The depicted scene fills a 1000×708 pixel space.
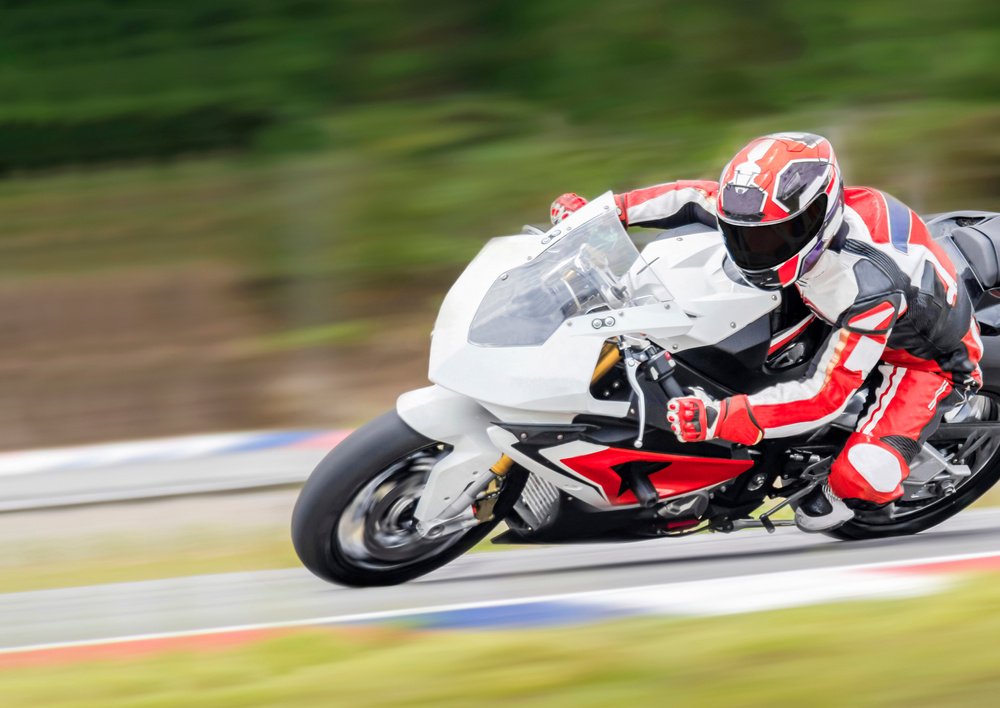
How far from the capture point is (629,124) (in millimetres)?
10023

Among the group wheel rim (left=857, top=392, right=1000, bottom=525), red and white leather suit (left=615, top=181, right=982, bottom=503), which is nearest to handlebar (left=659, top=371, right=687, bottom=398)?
red and white leather suit (left=615, top=181, right=982, bottom=503)

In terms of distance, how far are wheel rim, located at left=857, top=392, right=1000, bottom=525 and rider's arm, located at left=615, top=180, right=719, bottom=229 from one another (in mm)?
1092

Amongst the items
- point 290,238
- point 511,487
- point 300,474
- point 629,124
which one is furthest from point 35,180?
point 511,487

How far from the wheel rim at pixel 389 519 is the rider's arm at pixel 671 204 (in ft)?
3.45

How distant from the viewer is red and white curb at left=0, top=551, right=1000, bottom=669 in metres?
3.46

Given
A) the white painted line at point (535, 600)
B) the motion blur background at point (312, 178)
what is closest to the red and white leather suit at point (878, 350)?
the white painted line at point (535, 600)

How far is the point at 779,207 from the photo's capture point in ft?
11.1

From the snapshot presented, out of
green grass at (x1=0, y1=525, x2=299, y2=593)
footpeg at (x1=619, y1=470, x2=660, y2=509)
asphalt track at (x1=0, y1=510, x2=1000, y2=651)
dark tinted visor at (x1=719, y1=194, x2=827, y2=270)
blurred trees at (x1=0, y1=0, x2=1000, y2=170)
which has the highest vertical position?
blurred trees at (x1=0, y1=0, x2=1000, y2=170)

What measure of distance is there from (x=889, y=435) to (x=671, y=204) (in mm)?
1060

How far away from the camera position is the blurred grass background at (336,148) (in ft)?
25.7

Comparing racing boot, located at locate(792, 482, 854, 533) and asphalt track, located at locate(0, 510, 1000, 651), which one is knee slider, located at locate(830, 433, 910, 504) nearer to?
racing boot, located at locate(792, 482, 854, 533)

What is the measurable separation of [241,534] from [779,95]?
22.2 ft

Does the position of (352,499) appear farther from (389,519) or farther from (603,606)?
(603,606)

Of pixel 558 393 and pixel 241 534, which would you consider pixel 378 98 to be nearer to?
pixel 241 534
